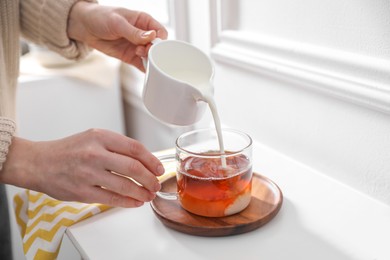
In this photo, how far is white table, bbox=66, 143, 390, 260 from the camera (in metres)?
0.49

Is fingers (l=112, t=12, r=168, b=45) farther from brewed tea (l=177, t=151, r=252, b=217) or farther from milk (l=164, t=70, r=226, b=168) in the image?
brewed tea (l=177, t=151, r=252, b=217)

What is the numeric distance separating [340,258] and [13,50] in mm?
625

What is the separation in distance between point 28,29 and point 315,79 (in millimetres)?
534

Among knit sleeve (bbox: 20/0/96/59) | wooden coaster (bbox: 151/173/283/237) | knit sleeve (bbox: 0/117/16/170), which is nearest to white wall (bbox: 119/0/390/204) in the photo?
wooden coaster (bbox: 151/173/283/237)

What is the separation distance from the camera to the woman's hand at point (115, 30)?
26.3 inches

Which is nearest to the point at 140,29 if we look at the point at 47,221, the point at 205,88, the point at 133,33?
the point at 133,33

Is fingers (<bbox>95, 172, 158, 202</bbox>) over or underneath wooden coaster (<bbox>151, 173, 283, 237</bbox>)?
over

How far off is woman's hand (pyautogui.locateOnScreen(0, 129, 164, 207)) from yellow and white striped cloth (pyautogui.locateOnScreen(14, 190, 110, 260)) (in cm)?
5

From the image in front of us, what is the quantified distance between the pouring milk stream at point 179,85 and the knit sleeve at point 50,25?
0.26 m

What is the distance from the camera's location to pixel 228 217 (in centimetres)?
53

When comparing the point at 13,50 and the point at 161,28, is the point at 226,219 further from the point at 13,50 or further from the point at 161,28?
the point at 13,50

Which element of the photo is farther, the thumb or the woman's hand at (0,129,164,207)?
the thumb

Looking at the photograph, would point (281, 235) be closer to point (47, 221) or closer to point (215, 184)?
point (215, 184)

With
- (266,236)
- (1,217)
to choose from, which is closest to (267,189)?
(266,236)
